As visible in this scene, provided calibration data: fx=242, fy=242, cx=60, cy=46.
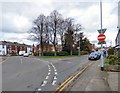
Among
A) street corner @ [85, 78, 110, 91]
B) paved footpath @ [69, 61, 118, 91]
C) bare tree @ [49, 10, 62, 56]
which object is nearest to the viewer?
street corner @ [85, 78, 110, 91]

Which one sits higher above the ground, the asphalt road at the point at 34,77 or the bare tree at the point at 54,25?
the bare tree at the point at 54,25

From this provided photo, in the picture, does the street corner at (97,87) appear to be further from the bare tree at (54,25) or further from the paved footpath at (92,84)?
the bare tree at (54,25)

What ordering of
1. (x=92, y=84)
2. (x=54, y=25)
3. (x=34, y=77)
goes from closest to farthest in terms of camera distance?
(x=92, y=84)
(x=34, y=77)
(x=54, y=25)

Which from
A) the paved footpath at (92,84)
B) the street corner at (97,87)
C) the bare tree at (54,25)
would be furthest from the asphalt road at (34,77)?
the bare tree at (54,25)

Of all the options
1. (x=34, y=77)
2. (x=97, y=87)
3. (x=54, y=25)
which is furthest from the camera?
(x=54, y=25)

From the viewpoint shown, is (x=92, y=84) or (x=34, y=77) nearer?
(x=92, y=84)

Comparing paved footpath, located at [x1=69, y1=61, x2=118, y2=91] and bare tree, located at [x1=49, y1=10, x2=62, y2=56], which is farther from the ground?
bare tree, located at [x1=49, y1=10, x2=62, y2=56]

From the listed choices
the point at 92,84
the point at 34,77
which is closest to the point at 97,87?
the point at 92,84

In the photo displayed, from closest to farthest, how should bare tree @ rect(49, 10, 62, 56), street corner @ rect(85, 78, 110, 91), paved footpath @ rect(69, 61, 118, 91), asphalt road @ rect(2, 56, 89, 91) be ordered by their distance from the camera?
street corner @ rect(85, 78, 110, 91) → paved footpath @ rect(69, 61, 118, 91) → asphalt road @ rect(2, 56, 89, 91) → bare tree @ rect(49, 10, 62, 56)

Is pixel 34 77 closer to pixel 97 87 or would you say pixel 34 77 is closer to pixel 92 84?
pixel 92 84

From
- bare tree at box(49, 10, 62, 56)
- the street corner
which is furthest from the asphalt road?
bare tree at box(49, 10, 62, 56)

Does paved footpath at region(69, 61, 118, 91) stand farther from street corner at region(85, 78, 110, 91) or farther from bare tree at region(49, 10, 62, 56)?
bare tree at region(49, 10, 62, 56)

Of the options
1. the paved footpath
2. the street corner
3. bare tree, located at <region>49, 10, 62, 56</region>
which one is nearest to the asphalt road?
the paved footpath

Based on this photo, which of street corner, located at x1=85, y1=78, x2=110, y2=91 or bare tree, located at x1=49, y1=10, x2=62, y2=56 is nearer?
street corner, located at x1=85, y1=78, x2=110, y2=91
